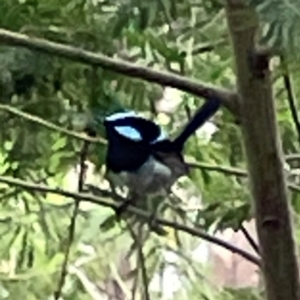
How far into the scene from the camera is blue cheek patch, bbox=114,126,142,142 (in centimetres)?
69

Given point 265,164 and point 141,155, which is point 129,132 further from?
point 265,164

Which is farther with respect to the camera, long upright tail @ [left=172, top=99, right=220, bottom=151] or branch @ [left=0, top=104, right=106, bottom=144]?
branch @ [left=0, top=104, right=106, bottom=144]

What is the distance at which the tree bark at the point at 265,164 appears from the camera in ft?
1.68

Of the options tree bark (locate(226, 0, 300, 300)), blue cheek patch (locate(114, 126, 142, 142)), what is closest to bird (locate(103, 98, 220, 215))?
blue cheek patch (locate(114, 126, 142, 142))

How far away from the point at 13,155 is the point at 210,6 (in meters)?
0.26

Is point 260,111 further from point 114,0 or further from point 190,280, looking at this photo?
point 190,280

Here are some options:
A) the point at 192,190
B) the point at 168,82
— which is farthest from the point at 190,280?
the point at 168,82

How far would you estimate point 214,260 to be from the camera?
1.62m

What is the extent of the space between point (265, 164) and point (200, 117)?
4.0 inches

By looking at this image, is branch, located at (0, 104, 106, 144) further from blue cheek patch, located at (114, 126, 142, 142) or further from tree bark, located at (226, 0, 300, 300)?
tree bark, located at (226, 0, 300, 300)

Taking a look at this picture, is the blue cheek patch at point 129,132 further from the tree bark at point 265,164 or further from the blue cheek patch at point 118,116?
the tree bark at point 265,164

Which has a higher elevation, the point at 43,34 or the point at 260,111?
the point at 43,34

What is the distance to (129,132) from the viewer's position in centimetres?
70

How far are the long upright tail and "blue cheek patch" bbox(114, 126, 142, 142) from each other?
0.03 metres
